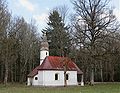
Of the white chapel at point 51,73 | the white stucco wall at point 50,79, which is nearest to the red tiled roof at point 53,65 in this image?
the white chapel at point 51,73

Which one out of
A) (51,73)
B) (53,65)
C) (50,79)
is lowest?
(50,79)

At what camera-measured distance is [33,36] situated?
70062mm

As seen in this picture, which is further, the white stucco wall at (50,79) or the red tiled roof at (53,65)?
the red tiled roof at (53,65)

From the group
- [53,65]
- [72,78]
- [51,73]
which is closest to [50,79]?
[51,73]

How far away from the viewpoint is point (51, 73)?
50781 mm

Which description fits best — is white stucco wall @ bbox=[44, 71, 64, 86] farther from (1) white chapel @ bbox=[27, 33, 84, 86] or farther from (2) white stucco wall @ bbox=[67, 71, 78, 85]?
(2) white stucco wall @ bbox=[67, 71, 78, 85]

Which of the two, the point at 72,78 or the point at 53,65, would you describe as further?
the point at 72,78

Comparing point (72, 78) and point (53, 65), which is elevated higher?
point (53, 65)

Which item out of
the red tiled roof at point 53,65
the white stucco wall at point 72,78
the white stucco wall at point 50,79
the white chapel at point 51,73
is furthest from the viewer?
the white stucco wall at point 72,78

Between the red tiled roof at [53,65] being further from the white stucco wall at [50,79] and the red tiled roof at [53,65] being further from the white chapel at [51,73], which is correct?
the white stucco wall at [50,79]

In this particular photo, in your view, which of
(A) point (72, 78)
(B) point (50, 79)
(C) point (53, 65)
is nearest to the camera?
(B) point (50, 79)

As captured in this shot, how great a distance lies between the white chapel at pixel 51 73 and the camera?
50.6 m

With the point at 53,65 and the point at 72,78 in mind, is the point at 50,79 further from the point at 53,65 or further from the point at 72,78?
the point at 72,78

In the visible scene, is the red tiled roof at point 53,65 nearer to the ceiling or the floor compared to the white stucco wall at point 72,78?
nearer to the ceiling
